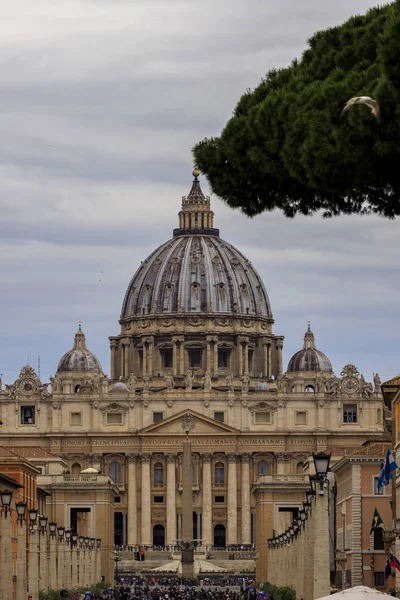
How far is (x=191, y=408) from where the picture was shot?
18838 cm

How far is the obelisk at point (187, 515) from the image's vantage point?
422 feet

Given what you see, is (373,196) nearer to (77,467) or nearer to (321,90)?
(321,90)

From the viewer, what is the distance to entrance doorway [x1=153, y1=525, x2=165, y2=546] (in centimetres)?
18400

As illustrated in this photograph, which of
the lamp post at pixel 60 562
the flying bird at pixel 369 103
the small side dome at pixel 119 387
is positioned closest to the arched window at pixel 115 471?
the small side dome at pixel 119 387

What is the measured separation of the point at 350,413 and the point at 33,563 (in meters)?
115

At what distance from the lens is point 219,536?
18525 centimetres

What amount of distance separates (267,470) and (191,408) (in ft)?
29.9

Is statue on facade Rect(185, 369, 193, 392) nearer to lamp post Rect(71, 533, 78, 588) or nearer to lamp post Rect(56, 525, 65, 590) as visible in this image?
lamp post Rect(71, 533, 78, 588)

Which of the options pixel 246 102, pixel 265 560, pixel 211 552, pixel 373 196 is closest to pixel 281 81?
pixel 246 102

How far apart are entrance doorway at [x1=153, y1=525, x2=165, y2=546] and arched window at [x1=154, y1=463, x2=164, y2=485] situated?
4.22 metres

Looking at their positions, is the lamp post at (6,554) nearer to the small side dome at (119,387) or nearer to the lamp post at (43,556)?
the lamp post at (43,556)

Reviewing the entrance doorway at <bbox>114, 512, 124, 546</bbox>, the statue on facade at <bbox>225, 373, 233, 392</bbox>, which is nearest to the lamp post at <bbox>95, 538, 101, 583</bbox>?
the entrance doorway at <bbox>114, 512, 124, 546</bbox>

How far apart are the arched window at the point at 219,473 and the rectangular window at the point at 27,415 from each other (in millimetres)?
17437

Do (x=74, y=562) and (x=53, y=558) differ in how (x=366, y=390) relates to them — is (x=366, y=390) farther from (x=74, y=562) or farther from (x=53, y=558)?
(x=53, y=558)
